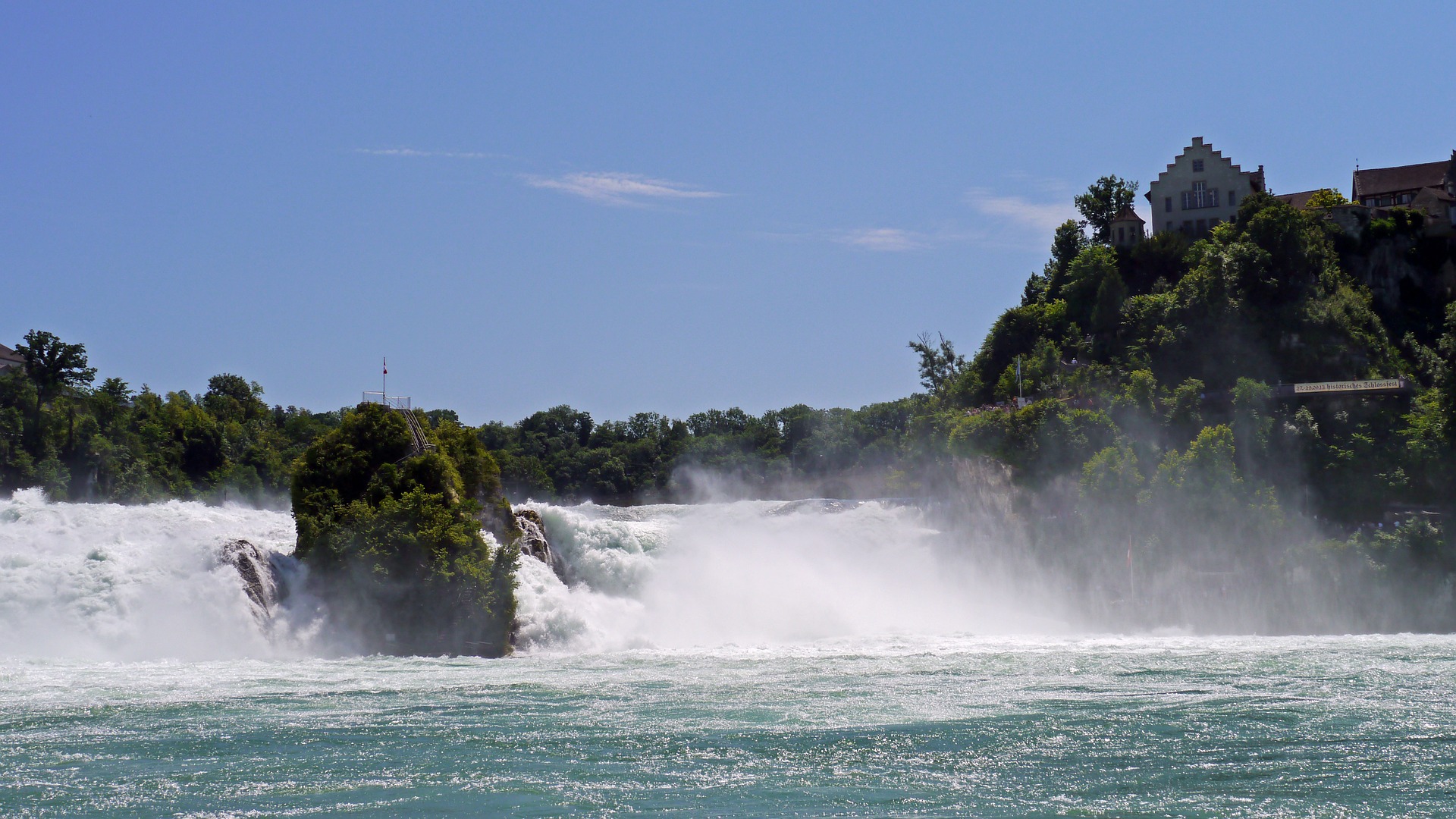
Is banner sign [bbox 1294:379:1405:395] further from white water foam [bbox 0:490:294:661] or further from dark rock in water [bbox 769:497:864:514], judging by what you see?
white water foam [bbox 0:490:294:661]

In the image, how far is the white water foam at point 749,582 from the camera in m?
35.9

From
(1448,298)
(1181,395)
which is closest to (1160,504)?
(1181,395)

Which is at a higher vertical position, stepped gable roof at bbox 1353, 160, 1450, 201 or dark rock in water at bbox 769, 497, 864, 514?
stepped gable roof at bbox 1353, 160, 1450, 201

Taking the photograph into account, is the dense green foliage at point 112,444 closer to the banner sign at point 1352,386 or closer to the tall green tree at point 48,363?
the tall green tree at point 48,363

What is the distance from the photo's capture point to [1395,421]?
4762 cm

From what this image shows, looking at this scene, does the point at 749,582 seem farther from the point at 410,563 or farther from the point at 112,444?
the point at 112,444

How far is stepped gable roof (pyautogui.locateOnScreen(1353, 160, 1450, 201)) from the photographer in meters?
64.4

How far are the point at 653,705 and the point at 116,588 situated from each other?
14708 millimetres

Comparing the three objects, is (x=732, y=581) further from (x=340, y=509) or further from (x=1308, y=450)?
(x=1308, y=450)

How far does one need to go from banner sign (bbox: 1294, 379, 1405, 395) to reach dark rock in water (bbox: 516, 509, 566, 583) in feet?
96.5

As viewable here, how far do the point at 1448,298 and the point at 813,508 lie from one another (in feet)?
100

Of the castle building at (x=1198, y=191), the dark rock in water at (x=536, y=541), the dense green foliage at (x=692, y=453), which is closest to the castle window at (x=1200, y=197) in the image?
the castle building at (x=1198, y=191)

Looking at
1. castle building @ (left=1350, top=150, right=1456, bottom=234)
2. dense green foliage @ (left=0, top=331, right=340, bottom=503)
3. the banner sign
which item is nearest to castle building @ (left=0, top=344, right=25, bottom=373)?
dense green foliage @ (left=0, top=331, right=340, bottom=503)

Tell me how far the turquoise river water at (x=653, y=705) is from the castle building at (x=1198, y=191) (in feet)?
98.4
